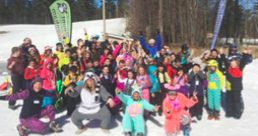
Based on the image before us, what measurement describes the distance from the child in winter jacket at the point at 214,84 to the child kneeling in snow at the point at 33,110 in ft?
12.0

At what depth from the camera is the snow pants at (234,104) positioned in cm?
550

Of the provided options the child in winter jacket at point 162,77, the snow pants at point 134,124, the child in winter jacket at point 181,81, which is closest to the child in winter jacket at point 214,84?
the child in winter jacket at point 181,81

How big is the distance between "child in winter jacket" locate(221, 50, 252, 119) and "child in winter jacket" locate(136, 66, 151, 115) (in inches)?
79.4

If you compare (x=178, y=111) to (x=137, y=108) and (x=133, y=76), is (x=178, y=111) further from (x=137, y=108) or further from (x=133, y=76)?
(x=133, y=76)

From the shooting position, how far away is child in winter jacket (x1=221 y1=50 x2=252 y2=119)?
5387mm

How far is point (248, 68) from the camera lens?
10.1 metres

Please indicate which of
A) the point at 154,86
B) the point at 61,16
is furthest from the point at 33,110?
the point at 61,16

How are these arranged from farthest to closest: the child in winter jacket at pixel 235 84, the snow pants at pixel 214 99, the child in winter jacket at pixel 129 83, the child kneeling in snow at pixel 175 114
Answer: the snow pants at pixel 214 99 → the child in winter jacket at pixel 235 84 → the child in winter jacket at pixel 129 83 → the child kneeling in snow at pixel 175 114

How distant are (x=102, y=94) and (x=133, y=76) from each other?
2.82ft

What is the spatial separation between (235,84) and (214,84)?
489 millimetres

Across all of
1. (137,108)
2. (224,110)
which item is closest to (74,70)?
(137,108)

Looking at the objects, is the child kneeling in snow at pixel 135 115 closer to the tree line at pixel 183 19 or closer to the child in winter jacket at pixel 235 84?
the child in winter jacket at pixel 235 84

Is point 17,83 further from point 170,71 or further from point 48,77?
point 170,71

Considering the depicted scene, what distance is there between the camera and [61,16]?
995 centimetres
